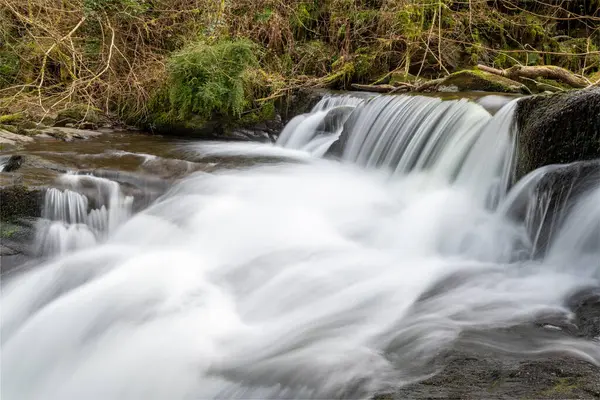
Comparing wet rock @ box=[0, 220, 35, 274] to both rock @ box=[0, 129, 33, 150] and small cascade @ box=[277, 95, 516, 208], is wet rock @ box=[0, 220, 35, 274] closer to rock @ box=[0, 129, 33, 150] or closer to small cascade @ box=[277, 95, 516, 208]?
rock @ box=[0, 129, 33, 150]

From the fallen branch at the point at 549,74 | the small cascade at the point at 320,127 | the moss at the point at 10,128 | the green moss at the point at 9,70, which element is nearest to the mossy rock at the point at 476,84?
the fallen branch at the point at 549,74

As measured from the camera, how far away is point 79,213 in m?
4.70

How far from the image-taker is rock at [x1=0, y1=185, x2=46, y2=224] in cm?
438

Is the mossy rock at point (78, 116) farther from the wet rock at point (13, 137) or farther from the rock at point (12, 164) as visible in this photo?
the rock at point (12, 164)

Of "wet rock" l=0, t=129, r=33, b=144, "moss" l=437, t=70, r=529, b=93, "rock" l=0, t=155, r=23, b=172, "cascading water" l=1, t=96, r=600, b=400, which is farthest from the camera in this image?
"wet rock" l=0, t=129, r=33, b=144

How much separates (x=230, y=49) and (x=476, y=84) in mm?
3675

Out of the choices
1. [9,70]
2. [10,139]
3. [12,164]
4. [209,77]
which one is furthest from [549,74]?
[9,70]

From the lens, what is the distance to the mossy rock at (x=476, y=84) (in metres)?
6.63

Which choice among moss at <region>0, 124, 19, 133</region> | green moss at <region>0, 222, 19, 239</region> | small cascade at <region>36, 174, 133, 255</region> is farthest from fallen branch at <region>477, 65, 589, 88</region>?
moss at <region>0, 124, 19, 133</region>

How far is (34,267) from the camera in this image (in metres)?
→ 4.00

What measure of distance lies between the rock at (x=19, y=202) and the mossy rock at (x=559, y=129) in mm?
4355

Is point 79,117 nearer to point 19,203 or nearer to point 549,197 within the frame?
point 19,203

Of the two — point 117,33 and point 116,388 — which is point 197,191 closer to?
point 116,388

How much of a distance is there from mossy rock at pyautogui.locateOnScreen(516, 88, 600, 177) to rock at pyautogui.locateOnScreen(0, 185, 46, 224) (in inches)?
171
